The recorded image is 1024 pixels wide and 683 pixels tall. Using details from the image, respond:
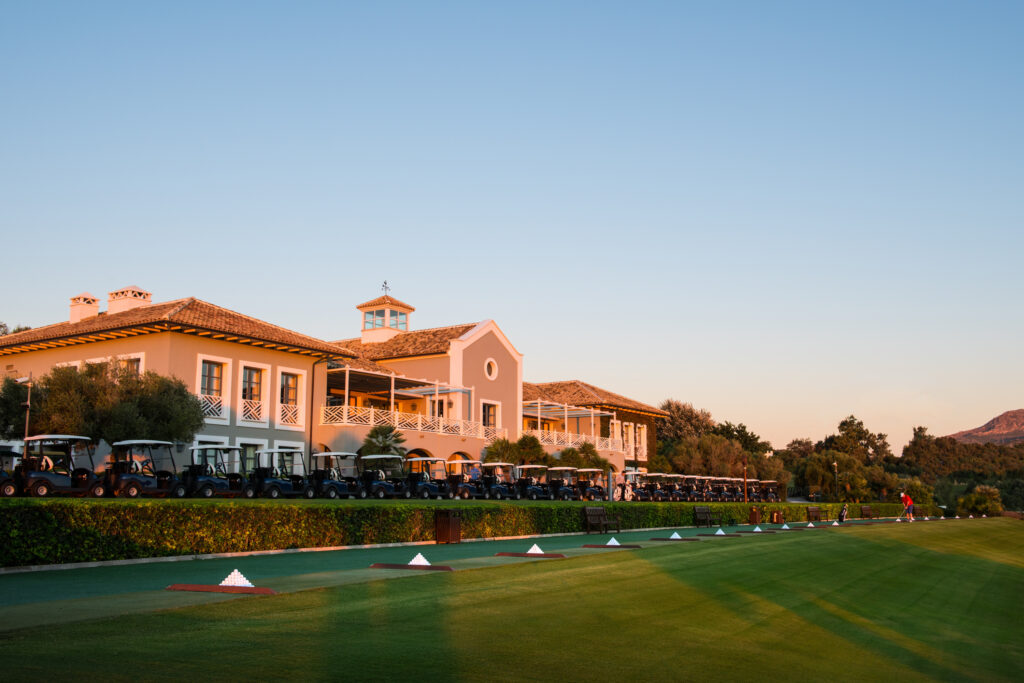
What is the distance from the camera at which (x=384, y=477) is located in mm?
32312


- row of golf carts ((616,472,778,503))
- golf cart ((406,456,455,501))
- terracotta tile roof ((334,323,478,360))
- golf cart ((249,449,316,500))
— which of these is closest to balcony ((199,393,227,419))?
golf cart ((249,449,316,500))

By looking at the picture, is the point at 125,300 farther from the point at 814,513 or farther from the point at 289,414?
the point at 814,513

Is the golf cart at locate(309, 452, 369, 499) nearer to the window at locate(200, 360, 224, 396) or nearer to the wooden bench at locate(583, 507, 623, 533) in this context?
the window at locate(200, 360, 224, 396)

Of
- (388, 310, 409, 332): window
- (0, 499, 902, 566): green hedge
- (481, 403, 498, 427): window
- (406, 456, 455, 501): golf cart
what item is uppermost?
(388, 310, 409, 332): window

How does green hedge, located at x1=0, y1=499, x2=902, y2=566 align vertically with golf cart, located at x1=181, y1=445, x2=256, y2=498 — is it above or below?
below

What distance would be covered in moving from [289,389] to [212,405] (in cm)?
438

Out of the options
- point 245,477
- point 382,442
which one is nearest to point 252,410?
point 382,442

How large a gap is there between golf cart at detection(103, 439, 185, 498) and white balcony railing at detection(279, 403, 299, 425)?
8.98 metres

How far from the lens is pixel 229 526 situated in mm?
16391

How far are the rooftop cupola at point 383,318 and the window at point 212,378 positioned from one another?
16.4 m

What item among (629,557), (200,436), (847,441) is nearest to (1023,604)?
(629,557)

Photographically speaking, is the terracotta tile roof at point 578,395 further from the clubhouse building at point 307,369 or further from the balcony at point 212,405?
the balcony at point 212,405

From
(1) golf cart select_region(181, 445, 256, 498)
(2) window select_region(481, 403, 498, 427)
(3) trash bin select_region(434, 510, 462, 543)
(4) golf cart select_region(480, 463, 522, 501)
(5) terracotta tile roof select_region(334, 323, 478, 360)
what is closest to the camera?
(3) trash bin select_region(434, 510, 462, 543)

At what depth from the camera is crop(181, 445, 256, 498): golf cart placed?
992 inches
